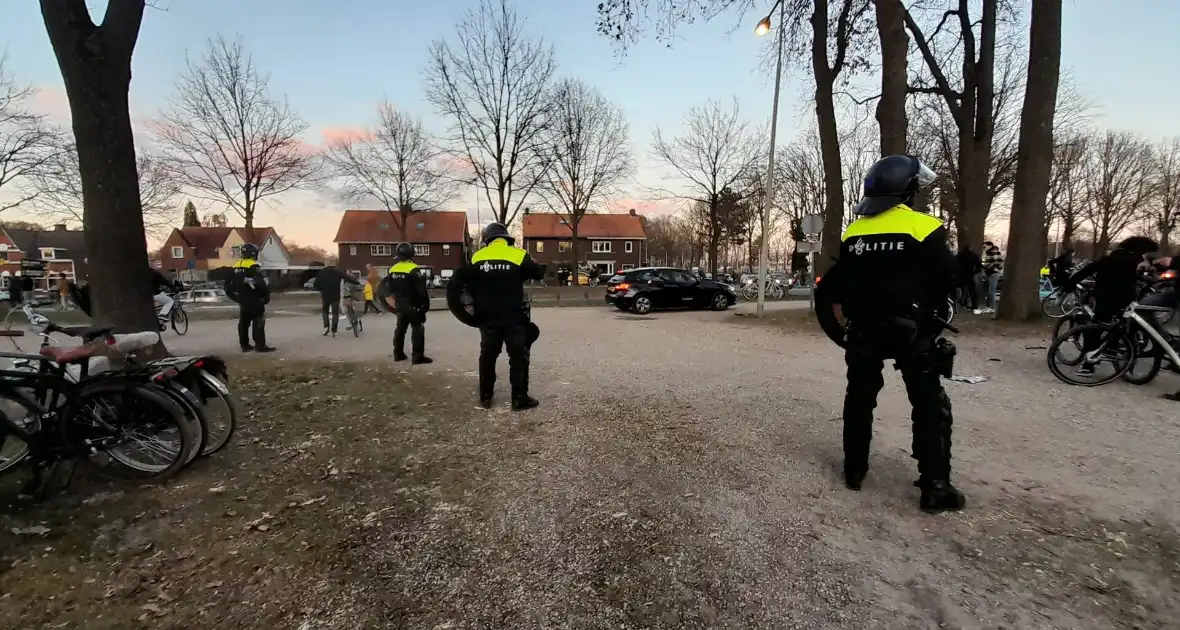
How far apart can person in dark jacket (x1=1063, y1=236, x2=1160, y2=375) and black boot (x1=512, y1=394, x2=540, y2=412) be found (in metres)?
5.94

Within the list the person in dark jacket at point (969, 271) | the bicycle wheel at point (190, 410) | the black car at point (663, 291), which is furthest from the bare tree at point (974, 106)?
the bicycle wheel at point (190, 410)

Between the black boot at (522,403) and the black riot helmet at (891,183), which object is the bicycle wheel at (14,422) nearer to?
the black boot at (522,403)

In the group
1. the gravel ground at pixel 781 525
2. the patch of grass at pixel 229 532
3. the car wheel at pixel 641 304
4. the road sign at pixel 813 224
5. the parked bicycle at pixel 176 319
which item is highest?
the road sign at pixel 813 224

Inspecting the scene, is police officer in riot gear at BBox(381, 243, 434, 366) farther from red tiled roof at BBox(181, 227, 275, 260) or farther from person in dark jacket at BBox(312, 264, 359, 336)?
red tiled roof at BBox(181, 227, 275, 260)

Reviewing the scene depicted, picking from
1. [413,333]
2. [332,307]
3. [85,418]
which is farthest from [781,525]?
[332,307]

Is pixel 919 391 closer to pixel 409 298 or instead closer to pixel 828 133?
pixel 409 298

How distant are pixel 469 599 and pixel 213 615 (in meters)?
1.03

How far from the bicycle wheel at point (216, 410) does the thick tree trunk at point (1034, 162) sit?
12878mm

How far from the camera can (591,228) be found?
68062 millimetres

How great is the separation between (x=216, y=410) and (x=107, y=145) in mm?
3065

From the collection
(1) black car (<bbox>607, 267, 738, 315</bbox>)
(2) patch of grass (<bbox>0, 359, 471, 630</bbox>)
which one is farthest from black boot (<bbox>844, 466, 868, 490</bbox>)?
(1) black car (<bbox>607, 267, 738, 315</bbox>)

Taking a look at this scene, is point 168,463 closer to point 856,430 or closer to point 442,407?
point 442,407

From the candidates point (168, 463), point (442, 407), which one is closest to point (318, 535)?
point (168, 463)

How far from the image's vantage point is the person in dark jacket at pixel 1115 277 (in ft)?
19.9
